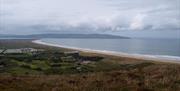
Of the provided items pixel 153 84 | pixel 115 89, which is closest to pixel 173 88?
pixel 153 84

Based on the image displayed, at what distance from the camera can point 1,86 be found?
577 inches

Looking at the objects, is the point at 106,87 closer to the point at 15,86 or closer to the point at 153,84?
the point at 153,84

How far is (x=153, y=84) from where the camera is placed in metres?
13.0

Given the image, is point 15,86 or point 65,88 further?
point 15,86

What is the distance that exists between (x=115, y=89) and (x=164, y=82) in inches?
96.4

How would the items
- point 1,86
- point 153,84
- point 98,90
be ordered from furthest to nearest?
point 1,86, point 153,84, point 98,90

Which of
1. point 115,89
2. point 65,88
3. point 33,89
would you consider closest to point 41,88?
point 33,89

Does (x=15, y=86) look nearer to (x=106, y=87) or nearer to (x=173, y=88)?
(x=106, y=87)

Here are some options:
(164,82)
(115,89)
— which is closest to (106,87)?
(115,89)

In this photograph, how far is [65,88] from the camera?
12.7m

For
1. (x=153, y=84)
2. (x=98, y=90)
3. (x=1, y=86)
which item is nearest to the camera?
(x=98, y=90)

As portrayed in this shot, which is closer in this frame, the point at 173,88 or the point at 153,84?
the point at 173,88

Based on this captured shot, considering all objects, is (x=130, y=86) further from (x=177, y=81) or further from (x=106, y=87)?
(x=177, y=81)

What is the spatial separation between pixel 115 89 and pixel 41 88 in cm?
346
